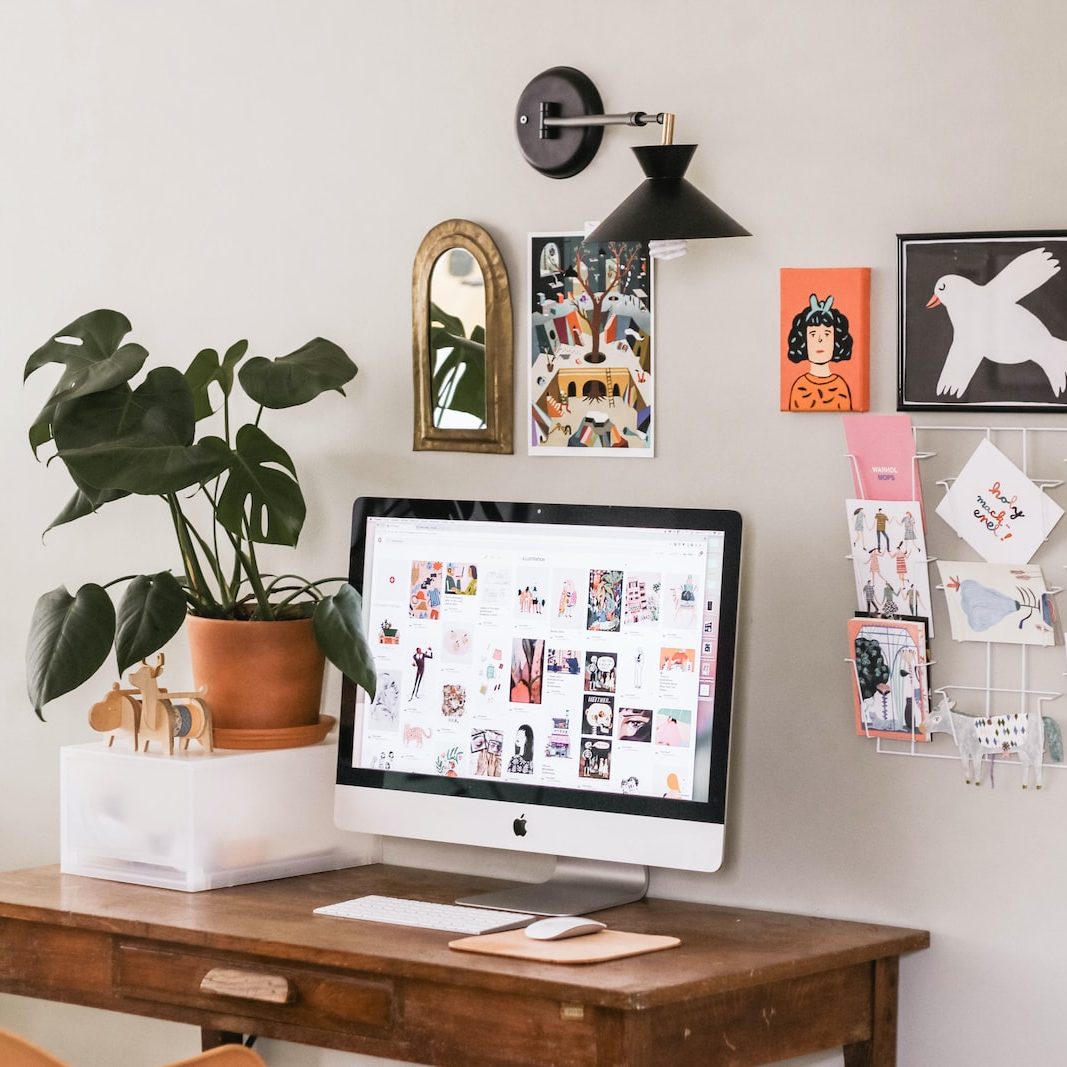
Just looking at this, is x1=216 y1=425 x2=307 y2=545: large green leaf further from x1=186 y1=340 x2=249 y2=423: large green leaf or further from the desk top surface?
the desk top surface

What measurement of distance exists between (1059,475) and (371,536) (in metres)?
0.87

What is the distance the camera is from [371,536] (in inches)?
80.6

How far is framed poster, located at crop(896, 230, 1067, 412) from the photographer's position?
1795 millimetres

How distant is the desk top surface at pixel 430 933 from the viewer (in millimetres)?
1557

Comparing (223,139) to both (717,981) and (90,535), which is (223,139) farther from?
(717,981)

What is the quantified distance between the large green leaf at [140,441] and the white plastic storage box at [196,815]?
37cm

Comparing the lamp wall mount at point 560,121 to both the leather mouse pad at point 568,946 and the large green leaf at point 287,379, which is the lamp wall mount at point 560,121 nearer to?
the large green leaf at point 287,379

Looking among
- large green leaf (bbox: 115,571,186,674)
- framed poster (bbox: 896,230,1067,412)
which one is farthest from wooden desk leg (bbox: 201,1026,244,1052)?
framed poster (bbox: 896,230,1067,412)

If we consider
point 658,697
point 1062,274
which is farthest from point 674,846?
point 1062,274

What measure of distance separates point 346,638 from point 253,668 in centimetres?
16

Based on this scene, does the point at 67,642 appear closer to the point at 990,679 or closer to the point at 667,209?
the point at 667,209

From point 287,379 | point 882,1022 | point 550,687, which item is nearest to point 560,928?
point 550,687

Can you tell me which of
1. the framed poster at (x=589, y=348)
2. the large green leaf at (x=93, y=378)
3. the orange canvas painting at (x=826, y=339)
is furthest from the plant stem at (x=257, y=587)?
the orange canvas painting at (x=826, y=339)

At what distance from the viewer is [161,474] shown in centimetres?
184
